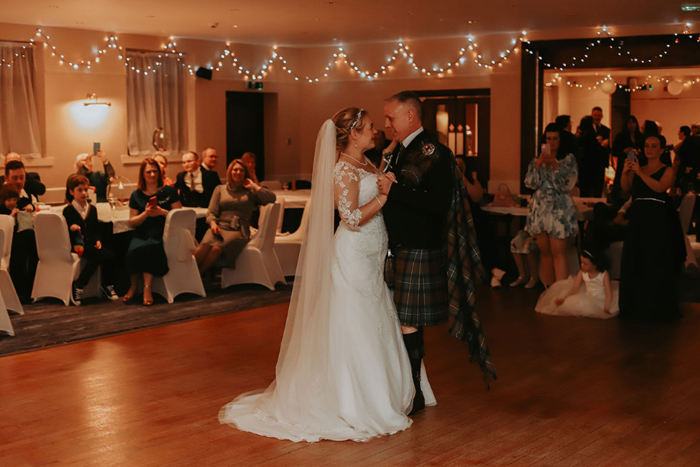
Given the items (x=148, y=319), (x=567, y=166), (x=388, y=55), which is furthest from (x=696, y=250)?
(x=148, y=319)

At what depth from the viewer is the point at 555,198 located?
765 cm

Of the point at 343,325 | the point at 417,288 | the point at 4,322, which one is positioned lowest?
the point at 4,322

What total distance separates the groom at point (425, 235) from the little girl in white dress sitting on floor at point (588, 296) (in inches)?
109

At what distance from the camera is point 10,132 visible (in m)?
10.7

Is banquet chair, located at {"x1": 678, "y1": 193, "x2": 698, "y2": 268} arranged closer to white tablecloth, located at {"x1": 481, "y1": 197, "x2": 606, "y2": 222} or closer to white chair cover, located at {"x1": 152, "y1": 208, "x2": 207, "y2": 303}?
white tablecloth, located at {"x1": 481, "y1": 197, "x2": 606, "y2": 222}

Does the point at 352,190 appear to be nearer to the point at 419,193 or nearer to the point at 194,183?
the point at 419,193

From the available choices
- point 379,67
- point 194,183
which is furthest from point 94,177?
point 379,67

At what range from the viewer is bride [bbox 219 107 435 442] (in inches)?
160

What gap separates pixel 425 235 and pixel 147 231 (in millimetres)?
3940

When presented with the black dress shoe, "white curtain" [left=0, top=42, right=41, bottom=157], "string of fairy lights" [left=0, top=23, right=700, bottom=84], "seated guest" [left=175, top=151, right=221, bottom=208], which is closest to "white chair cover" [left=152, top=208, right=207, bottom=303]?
"seated guest" [left=175, top=151, right=221, bottom=208]

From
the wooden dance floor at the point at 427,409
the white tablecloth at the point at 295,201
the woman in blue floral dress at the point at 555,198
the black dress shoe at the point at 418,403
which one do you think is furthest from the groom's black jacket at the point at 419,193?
the white tablecloth at the point at 295,201

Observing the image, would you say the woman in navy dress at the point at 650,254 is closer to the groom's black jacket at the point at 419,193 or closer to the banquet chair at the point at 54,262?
the groom's black jacket at the point at 419,193

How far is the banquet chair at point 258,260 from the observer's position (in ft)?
27.0

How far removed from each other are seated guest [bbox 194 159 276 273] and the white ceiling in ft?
6.93
